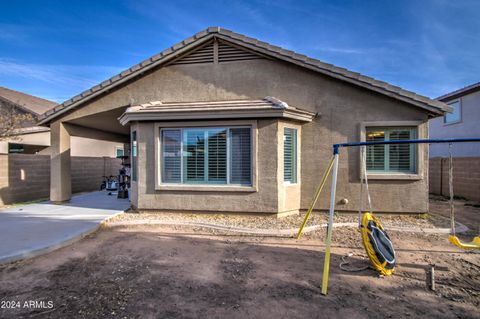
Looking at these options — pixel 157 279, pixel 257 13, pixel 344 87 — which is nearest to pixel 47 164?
pixel 157 279

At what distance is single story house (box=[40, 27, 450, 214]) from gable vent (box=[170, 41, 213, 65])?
0.11 ft

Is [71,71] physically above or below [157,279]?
above

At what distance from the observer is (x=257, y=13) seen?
10539 mm

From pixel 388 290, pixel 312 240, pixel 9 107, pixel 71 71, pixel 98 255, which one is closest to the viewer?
pixel 388 290

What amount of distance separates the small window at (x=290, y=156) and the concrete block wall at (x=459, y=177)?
893 cm

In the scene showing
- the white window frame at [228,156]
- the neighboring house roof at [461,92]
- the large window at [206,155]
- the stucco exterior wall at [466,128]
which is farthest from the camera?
the stucco exterior wall at [466,128]

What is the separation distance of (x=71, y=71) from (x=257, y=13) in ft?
60.6

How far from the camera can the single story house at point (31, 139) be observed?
14884 mm

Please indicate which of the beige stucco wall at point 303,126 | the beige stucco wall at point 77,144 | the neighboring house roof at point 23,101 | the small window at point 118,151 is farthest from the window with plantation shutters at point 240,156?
the small window at point 118,151

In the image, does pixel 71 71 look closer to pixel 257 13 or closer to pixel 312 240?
pixel 257 13

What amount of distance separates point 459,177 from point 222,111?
1202 centimetres

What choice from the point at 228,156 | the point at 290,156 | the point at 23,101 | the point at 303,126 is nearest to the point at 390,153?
the point at 303,126

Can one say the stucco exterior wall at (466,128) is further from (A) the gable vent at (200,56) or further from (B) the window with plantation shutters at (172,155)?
(B) the window with plantation shutters at (172,155)

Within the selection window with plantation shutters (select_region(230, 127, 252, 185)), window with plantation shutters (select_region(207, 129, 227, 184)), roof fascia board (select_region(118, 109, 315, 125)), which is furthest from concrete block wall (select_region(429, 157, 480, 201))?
window with plantation shutters (select_region(207, 129, 227, 184))
